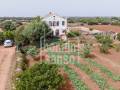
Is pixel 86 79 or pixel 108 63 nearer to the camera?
pixel 86 79

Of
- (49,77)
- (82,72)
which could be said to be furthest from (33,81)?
(82,72)

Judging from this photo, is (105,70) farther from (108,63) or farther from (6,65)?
(6,65)

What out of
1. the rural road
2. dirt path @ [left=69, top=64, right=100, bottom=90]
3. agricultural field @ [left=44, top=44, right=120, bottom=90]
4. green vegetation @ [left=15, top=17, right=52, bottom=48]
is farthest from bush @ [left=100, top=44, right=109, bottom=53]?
the rural road

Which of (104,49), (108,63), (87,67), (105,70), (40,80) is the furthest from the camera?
(104,49)

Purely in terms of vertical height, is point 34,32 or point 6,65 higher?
point 34,32

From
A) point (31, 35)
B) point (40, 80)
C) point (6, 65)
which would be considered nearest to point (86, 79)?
point (40, 80)

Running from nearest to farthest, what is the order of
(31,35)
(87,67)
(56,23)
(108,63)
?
(87,67) < (108,63) < (31,35) < (56,23)

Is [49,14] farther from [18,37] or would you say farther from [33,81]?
[33,81]
